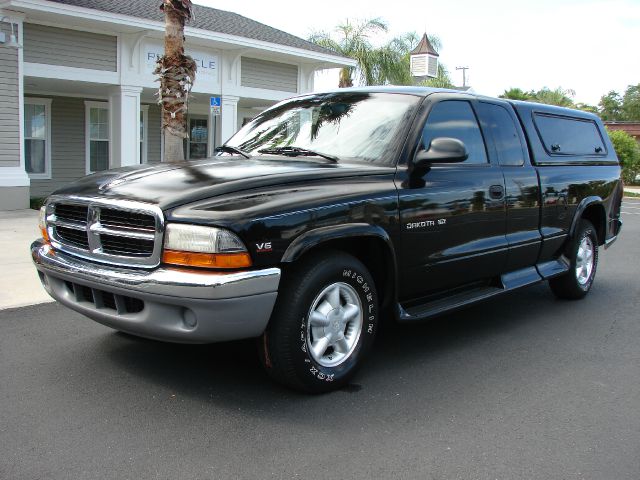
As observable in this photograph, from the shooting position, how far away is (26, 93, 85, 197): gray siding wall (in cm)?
1659

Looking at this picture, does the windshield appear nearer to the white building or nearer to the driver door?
the driver door

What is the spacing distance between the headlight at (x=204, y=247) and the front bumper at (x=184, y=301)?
0.06m

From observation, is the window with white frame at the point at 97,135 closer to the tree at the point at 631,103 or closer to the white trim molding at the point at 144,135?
the white trim molding at the point at 144,135

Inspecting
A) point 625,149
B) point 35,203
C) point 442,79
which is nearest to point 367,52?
point 442,79

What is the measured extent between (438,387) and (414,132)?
1.74 m

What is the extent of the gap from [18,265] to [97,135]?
10.4 m

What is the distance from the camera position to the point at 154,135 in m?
19.0

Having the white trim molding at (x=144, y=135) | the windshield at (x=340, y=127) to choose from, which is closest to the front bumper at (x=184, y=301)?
the windshield at (x=340, y=127)

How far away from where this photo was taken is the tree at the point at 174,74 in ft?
32.1

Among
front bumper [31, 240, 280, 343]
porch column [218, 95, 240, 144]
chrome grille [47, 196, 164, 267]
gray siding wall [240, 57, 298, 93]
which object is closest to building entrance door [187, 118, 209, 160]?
porch column [218, 95, 240, 144]

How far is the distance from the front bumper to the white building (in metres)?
10.8

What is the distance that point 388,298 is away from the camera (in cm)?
434

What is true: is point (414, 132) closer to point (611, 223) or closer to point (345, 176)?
point (345, 176)

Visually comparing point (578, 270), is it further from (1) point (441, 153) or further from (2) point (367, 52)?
(2) point (367, 52)
